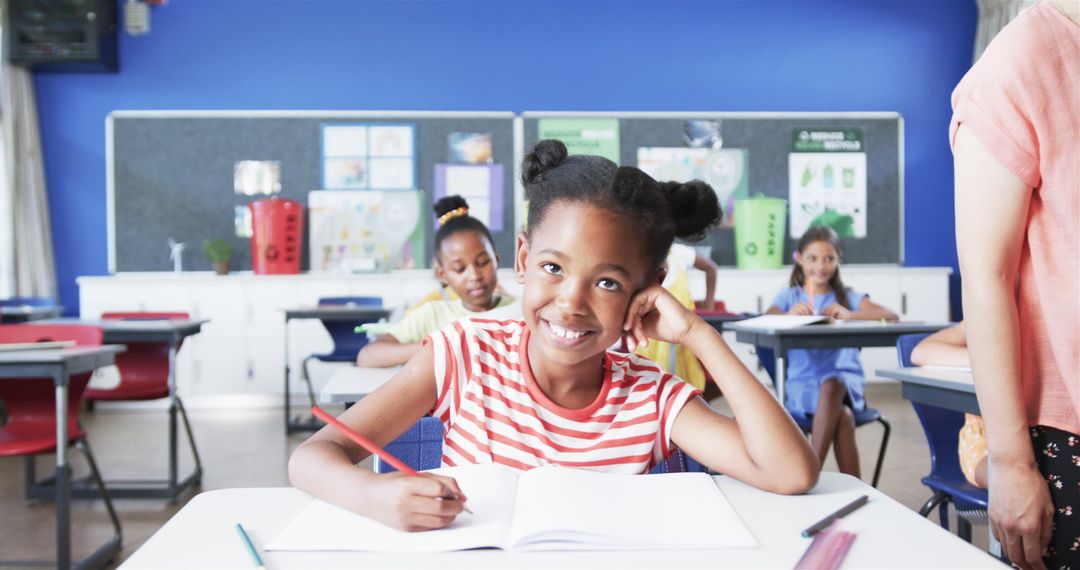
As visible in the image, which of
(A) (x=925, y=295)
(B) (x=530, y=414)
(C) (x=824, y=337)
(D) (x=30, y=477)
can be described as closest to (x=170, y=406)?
(D) (x=30, y=477)

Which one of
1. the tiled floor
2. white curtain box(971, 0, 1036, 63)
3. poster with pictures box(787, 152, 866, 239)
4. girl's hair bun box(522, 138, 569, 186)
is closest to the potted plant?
the tiled floor

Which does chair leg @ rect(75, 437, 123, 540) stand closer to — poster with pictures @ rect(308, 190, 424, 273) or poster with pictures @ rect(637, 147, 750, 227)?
poster with pictures @ rect(308, 190, 424, 273)

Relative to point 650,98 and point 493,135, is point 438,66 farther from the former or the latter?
Result: point 650,98

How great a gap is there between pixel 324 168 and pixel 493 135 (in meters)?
1.14

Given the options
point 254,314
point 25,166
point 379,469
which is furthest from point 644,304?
point 25,166

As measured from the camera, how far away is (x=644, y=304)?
1.00 metres

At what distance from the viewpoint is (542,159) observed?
1.06 meters

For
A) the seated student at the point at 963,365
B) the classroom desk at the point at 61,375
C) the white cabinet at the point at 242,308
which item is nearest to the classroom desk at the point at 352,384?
the classroom desk at the point at 61,375

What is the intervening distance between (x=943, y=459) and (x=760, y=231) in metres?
3.57

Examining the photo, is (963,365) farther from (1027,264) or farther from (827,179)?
(827,179)

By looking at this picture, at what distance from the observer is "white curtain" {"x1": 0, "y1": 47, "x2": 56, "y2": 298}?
4.94 m

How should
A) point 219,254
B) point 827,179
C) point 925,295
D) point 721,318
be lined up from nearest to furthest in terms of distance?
point 721,318, point 219,254, point 925,295, point 827,179

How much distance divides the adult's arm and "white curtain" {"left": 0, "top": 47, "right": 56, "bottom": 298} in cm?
548

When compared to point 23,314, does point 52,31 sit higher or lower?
higher
